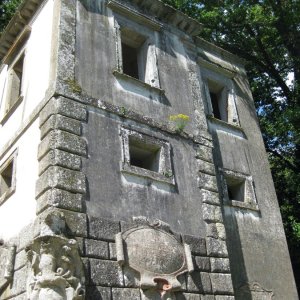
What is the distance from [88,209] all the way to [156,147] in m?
2.53

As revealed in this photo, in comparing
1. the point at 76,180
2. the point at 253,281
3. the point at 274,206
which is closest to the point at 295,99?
the point at 274,206

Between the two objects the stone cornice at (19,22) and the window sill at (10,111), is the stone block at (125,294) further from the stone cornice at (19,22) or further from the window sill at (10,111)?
the stone cornice at (19,22)

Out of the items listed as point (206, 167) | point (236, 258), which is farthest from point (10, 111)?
point (236, 258)

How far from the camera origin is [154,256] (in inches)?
323

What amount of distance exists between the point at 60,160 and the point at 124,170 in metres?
1.38

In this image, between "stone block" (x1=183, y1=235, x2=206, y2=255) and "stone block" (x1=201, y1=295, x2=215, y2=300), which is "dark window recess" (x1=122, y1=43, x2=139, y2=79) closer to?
"stone block" (x1=183, y1=235, x2=206, y2=255)

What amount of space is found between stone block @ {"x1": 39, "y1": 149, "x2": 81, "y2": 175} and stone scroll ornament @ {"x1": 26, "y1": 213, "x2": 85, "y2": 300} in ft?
3.84

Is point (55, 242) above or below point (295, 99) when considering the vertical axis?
below

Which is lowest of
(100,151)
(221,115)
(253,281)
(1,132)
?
(253,281)

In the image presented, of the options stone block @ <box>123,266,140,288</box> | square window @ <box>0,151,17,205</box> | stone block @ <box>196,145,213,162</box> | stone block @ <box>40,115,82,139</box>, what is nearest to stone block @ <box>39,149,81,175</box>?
stone block @ <box>40,115,82,139</box>

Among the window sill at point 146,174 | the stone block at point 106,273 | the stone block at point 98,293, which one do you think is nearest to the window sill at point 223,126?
the window sill at point 146,174

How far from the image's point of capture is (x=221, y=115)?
13617 millimetres

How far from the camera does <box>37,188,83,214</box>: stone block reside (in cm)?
774

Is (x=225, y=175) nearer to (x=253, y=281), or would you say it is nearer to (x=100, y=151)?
(x=253, y=281)
